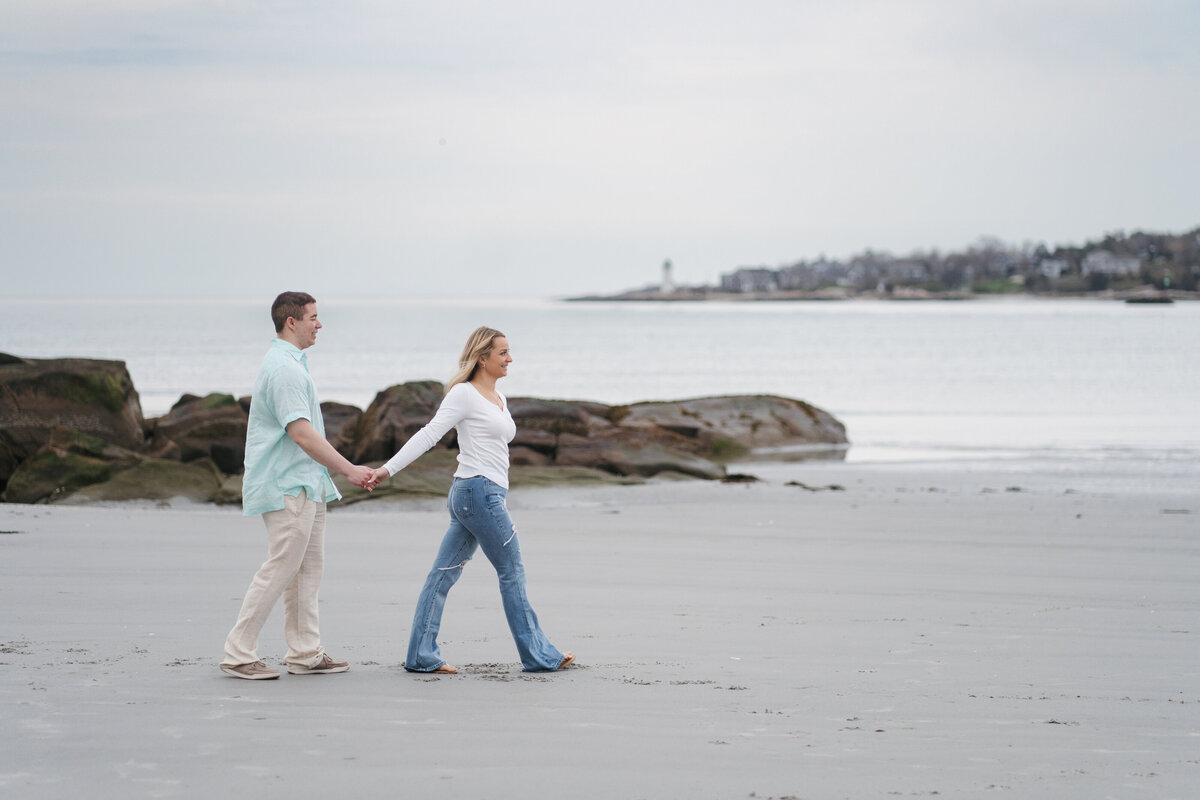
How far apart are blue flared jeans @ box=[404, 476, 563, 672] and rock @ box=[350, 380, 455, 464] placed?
35.4 feet

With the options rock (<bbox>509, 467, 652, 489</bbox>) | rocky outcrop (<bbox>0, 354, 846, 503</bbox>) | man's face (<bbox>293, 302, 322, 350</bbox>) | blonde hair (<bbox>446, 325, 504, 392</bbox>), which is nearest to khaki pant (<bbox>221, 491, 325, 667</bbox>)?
man's face (<bbox>293, 302, 322, 350</bbox>)

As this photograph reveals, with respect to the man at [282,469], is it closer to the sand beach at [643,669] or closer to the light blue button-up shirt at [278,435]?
the light blue button-up shirt at [278,435]

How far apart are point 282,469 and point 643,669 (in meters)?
2.11

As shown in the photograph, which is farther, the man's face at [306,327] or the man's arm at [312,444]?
the man's face at [306,327]

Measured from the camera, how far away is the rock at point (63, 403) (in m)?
15.2

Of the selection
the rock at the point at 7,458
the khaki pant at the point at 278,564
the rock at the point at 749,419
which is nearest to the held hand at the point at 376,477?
the khaki pant at the point at 278,564

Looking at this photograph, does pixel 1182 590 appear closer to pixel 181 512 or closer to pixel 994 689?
pixel 994 689

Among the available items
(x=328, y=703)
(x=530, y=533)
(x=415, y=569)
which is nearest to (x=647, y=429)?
(x=530, y=533)

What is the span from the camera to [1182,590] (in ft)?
28.2

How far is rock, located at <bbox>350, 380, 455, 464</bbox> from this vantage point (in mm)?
17000

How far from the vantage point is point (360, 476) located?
5.73 m

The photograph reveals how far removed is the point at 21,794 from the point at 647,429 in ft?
48.8

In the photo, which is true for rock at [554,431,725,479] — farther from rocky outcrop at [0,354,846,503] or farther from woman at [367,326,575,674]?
woman at [367,326,575,674]

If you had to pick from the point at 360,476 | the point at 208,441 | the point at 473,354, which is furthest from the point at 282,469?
the point at 208,441
